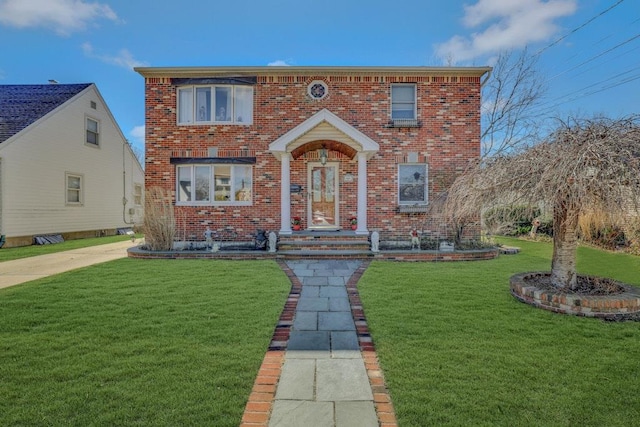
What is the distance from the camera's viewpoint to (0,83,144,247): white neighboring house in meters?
13.0

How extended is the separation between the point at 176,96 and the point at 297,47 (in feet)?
24.2

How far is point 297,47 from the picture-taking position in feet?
53.7

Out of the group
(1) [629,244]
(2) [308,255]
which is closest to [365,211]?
(2) [308,255]

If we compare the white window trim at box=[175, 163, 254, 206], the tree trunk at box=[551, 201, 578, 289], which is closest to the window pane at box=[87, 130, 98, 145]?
the white window trim at box=[175, 163, 254, 206]

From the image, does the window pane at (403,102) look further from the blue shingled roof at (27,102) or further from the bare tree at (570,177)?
the blue shingled roof at (27,102)

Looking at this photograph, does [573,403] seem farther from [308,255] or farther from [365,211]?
[365,211]

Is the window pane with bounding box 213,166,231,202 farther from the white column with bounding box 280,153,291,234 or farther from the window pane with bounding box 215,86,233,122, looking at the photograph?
the white column with bounding box 280,153,291,234

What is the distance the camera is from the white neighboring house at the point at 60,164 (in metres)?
13.0

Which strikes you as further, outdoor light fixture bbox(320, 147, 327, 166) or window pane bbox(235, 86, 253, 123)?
window pane bbox(235, 86, 253, 123)

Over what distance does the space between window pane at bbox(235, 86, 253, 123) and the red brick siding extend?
32 centimetres

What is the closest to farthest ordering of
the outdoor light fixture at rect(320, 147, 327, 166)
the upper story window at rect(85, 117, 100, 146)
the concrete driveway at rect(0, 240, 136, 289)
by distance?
the concrete driveway at rect(0, 240, 136, 289), the outdoor light fixture at rect(320, 147, 327, 166), the upper story window at rect(85, 117, 100, 146)

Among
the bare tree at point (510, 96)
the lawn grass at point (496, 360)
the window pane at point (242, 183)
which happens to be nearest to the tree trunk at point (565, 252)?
the lawn grass at point (496, 360)

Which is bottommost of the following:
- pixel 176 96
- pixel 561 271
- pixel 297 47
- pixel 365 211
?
pixel 561 271

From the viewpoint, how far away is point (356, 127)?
37.5 feet
